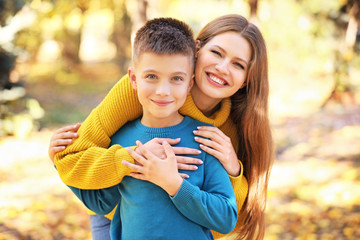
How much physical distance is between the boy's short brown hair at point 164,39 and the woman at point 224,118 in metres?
0.29

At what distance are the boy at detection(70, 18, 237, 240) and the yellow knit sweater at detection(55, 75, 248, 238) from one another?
104mm

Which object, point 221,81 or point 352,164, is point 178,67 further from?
point 352,164

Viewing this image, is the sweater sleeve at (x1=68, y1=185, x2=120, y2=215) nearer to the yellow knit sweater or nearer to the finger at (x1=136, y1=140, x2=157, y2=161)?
Result: the yellow knit sweater

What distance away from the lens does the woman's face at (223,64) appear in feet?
7.12

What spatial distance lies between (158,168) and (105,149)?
0.36 meters

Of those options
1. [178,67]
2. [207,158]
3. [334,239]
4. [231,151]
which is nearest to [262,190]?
[231,151]

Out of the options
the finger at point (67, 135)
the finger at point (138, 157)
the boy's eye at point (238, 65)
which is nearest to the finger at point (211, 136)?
the finger at point (138, 157)

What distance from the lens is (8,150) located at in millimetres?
6402

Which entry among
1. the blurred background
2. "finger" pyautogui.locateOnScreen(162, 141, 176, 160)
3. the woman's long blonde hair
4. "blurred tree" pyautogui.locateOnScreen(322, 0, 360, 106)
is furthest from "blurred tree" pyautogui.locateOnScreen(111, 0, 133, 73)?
"finger" pyautogui.locateOnScreen(162, 141, 176, 160)

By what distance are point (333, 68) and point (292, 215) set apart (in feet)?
18.5

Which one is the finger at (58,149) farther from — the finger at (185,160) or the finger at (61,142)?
the finger at (185,160)

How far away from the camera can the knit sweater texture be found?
171 centimetres

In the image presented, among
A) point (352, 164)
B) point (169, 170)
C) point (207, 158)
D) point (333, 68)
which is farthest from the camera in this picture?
point (333, 68)

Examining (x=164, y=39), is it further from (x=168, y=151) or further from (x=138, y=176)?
(x=138, y=176)
